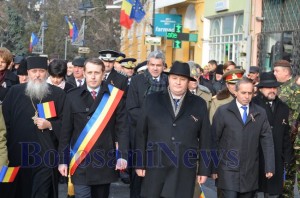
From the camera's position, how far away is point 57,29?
204 ft

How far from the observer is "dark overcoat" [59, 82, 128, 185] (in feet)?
20.7

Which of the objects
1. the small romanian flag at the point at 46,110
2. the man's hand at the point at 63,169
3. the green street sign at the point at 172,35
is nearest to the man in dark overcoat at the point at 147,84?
the small romanian flag at the point at 46,110

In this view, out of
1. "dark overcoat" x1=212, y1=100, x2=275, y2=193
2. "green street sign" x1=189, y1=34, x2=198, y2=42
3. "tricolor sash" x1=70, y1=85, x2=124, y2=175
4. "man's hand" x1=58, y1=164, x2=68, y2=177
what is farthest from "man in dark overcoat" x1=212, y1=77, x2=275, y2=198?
"green street sign" x1=189, y1=34, x2=198, y2=42

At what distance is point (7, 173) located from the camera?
20.0 ft

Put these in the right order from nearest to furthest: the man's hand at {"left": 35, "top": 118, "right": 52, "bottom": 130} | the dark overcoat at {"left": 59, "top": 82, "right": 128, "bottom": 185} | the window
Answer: the dark overcoat at {"left": 59, "top": 82, "right": 128, "bottom": 185}
the man's hand at {"left": 35, "top": 118, "right": 52, "bottom": 130}
the window

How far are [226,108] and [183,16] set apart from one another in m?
22.8

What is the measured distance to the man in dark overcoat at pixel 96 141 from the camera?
248 inches

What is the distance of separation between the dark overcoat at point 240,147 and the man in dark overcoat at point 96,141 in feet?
3.98

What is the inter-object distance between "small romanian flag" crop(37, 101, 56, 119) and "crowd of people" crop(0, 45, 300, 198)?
1 centimetres

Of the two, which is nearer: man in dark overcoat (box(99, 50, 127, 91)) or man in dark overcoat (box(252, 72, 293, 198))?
man in dark overcoat (box(252, 72, 293, 198))

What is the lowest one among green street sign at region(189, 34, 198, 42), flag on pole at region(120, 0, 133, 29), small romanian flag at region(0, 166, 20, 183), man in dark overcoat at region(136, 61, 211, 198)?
small romanian flag at region(0, 166, 20, 183)

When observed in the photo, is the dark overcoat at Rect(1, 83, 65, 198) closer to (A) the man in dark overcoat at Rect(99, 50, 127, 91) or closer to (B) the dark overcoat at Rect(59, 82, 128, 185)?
(B) the dark overcoat at Rect(59, 82, 128, 185)

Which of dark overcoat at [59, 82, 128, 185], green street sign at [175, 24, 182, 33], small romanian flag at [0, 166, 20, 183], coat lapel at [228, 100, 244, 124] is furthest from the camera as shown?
green street sign at [175, 24, 182, 33]

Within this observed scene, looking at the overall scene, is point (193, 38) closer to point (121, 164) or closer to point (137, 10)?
point (137, 10)
